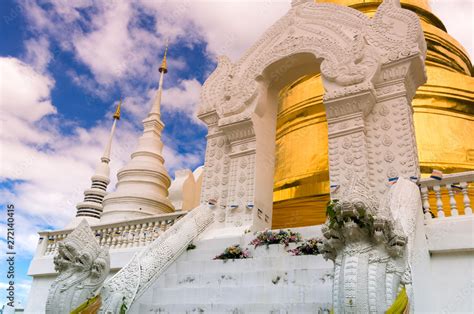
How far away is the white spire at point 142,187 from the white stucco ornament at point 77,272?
6.66m

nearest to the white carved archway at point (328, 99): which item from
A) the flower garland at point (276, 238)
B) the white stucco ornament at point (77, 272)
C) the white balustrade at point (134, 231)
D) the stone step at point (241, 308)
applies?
the white balustrade at point (134, 231)

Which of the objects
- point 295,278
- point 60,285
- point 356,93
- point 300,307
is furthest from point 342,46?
point 60,285

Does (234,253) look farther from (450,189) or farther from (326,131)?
(326,131)

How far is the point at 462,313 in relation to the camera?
5156mm

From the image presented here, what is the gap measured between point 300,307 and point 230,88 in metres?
6.18

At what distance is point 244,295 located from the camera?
520 cm

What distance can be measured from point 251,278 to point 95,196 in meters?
12.8

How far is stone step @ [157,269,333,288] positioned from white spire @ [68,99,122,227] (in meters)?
9.85

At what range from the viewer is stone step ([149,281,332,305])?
4.87 meters

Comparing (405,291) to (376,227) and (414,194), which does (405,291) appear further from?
(414,194)

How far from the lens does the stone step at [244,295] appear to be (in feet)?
16.0

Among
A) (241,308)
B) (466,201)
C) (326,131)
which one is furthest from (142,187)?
(466,201)

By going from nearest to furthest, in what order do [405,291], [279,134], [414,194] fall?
[405,291], [414,194], [279,134]

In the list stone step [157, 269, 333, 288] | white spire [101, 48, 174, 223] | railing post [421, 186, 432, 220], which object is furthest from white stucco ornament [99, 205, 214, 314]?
white spire [101, 48, 174, 223]
